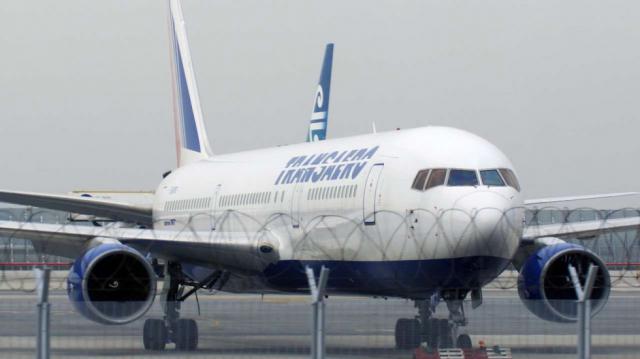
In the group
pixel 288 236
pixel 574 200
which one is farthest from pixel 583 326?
pixel 574 200

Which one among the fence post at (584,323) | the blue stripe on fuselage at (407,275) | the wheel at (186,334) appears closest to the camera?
the fence post at (584,323)

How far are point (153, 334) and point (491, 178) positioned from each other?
588 centimetres

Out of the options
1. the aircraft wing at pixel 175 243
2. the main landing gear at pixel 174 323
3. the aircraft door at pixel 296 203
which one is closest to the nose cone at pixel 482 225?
the main landing gear at pixel 174 323

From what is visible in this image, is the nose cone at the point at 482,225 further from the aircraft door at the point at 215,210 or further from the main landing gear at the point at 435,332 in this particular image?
the aircraft door at the point at 215,210

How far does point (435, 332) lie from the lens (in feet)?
53.6

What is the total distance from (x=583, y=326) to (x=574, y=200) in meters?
13.8

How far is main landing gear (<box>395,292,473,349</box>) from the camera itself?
1557 cm

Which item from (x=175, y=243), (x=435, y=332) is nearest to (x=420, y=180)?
(x=435, y=332)

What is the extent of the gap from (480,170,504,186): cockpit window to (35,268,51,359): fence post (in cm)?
831

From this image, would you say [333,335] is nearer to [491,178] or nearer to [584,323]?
[584,323]

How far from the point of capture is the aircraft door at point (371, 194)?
2117cm

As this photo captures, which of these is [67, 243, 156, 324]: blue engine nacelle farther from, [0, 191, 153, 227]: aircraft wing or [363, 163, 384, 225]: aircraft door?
[0, 191, 153, 227]: aircraft wing

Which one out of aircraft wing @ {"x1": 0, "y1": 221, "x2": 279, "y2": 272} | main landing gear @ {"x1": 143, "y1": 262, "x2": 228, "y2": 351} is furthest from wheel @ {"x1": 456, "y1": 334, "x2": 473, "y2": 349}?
aircraft wing @ {"x1": 0, "y1": 221, "x2": 279, "y2": 272}

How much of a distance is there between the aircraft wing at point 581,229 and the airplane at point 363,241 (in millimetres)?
34
